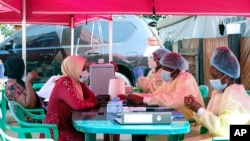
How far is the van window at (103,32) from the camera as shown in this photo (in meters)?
8.95

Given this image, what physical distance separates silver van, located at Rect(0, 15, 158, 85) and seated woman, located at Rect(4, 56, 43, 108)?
15.4ft

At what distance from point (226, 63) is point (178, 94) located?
2.39ft

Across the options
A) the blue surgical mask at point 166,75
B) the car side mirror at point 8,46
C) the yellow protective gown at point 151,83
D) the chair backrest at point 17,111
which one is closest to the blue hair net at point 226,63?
the blue surgical mask at point 166,75

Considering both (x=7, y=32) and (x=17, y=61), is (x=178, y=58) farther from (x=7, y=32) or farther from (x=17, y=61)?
(x=7, y=32)

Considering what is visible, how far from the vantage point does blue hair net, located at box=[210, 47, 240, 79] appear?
3055 mm

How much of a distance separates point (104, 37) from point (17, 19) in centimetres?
238

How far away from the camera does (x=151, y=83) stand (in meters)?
5.29

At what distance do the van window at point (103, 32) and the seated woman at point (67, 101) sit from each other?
540cm

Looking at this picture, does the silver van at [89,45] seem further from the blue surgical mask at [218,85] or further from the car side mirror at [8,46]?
the blue surgical mask at [218,85]

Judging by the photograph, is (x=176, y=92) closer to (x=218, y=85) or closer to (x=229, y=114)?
(x=218, y=85)

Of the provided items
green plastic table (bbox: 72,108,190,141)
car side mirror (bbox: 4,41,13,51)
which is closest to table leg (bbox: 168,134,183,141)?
green plastic table (bbox: 72,108,190,141)

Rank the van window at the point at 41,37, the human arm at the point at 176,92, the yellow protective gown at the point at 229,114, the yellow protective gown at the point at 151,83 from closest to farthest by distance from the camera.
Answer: the yellow protective gown at the point at 229,114 → the human arm at the point at 176,92 → the yellow protective gown at the point at 151,83 → the van window at the point at 41,37

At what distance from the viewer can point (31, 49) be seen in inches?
349

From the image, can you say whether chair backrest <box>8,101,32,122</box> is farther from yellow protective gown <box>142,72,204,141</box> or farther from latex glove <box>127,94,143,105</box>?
yellow protective gown <box>142,72,204,141</box>
